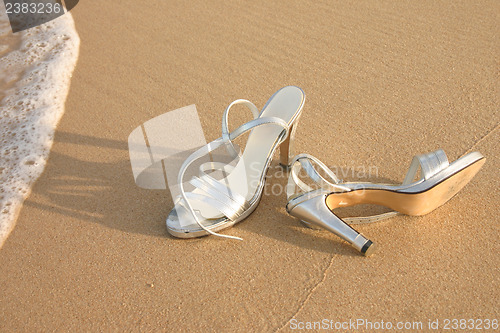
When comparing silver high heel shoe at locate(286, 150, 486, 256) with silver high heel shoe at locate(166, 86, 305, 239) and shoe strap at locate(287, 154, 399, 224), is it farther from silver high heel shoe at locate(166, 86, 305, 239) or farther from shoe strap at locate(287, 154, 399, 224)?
silver high heel shoe at locate(166, 86, 305, 239)

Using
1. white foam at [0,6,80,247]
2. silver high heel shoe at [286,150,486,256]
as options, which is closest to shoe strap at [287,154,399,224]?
silver high heel shoe at [286,150,486,256]

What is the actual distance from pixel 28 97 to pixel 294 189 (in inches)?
69.3

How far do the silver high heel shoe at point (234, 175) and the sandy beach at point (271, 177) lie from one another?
8 centimetres

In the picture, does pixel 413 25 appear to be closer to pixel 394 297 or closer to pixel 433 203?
pixel 433 203

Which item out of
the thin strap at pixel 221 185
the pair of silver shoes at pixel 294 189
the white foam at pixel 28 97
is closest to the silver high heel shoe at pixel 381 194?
the pair of silver shoes at pixel 294 189

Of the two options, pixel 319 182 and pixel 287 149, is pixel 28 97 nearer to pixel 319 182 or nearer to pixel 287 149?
pixel 287 149

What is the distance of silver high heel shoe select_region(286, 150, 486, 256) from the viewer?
1379mm

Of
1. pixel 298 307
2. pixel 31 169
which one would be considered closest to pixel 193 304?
pixel 298 307

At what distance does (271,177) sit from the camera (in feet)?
5.94

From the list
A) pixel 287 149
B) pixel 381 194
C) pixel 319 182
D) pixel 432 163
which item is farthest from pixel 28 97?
pixel 432 163

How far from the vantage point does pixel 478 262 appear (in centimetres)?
138

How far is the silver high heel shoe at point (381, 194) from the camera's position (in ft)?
4.52

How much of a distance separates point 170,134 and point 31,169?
65cm

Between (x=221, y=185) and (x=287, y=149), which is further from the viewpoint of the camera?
(x=287, y=149)
